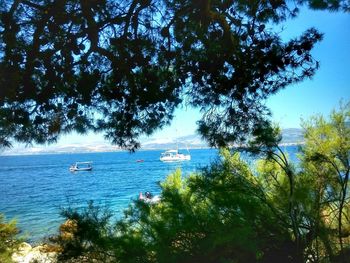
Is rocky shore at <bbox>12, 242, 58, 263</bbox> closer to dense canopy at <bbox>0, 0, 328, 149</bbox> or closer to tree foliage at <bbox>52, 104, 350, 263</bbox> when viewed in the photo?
tree foliage at <bbox>52, 104, 350, 263</bbox>

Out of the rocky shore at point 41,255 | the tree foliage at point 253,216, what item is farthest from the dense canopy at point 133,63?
the rocky shore at point 41,255

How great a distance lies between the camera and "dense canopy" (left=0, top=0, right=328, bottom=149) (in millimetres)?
1848

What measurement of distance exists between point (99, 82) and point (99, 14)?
1.18ft

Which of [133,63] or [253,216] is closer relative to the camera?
[133,63]

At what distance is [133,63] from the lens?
2.01 m

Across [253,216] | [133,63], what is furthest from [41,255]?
[133,63]

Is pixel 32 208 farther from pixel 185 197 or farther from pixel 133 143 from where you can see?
pixel 133 143

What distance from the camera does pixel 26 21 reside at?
1875 mm

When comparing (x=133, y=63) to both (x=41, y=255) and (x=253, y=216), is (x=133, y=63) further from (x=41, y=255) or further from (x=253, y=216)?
(x=41, y=255)

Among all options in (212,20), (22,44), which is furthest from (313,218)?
(22,44)

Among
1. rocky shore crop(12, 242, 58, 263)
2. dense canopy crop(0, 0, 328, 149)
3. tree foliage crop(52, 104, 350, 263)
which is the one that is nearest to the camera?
dense canopy crop(0, 0, 328, 149)

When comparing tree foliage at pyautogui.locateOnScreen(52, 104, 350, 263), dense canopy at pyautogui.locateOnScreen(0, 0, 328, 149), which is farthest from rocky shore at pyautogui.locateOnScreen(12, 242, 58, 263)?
dense canopy at pyautogui.locateOnScreen(0, 0, 328, 149)

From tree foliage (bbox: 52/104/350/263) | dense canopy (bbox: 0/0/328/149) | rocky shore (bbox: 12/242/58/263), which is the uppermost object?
dense canopy (bbox: 0/0/328/149)

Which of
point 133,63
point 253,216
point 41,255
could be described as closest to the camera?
point 133,63
